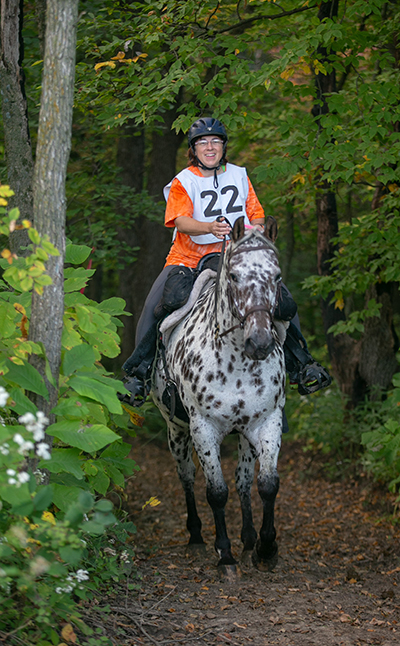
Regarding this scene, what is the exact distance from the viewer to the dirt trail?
13.9 ft

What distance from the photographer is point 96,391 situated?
3.61 m

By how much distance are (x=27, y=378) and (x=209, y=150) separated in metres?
3.07

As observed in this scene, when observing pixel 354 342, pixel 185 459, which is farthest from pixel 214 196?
pixel 354 342

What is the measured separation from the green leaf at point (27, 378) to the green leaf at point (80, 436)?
0.17 m

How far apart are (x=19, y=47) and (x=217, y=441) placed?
3.72 meters

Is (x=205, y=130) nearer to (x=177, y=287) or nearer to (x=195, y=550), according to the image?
(x=177, y=287)

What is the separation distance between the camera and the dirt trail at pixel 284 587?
13.9 ft

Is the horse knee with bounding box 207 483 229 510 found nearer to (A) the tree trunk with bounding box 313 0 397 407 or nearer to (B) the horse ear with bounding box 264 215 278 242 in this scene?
(B) the horse ear with bounding box 264 215 278 242

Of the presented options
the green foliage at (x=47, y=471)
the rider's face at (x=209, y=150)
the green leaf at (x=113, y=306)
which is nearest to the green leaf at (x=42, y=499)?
the green foliage at (x=47, y=471)

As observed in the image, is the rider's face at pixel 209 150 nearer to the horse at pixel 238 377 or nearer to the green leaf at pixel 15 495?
the horse at pixel 238 377

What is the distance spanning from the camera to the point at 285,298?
535 centimetres

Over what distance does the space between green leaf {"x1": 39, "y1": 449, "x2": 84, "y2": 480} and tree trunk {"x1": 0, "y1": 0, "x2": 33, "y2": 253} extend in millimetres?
2499

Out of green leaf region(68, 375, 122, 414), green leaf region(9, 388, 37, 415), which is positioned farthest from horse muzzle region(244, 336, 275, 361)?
green leaf region(9, 388, 37, 415)

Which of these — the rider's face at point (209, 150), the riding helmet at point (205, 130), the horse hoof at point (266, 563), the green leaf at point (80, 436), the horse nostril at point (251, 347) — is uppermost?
the riding helmet at point (205, 130)
